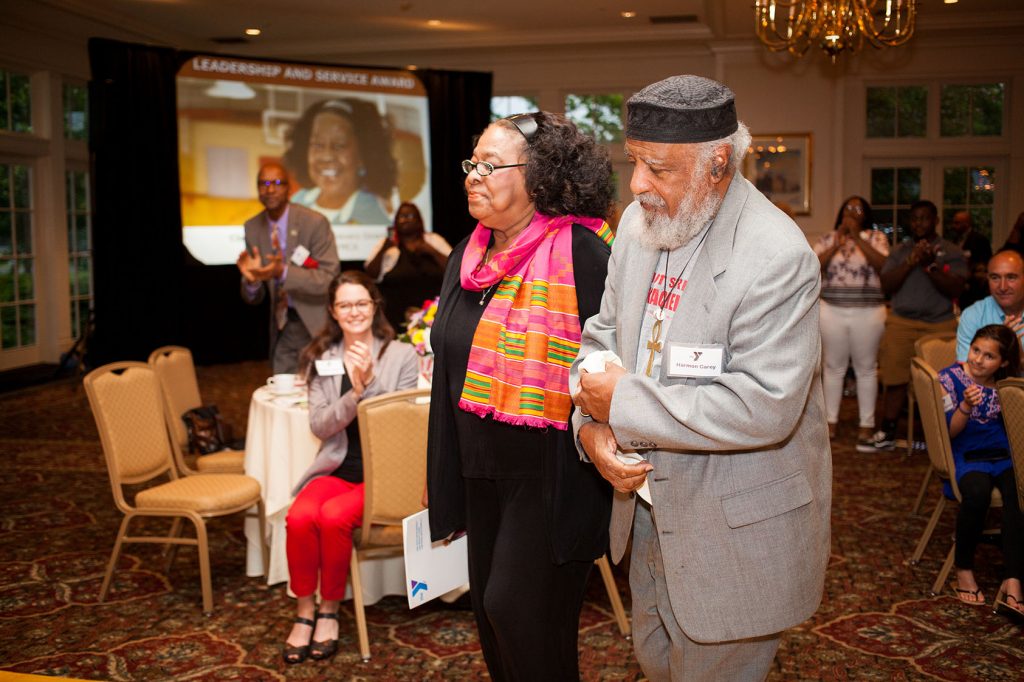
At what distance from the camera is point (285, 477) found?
410 cm

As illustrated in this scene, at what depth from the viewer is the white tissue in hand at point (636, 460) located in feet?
6.05

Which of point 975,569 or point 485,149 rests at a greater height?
point 485,149

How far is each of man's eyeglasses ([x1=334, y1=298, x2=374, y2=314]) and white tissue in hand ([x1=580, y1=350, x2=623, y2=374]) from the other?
6.88 ft

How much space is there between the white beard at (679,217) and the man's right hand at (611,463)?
0.37 m

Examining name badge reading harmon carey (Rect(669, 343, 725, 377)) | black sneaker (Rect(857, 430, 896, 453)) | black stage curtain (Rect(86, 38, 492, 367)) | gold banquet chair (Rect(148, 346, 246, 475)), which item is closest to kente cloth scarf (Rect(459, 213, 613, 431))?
name badge reading harmon carey (Rect(669, 343, 725, 377))

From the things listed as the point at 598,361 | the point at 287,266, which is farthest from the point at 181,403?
the point at 598,361

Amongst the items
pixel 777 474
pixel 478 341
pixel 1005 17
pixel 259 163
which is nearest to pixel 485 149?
pixel 478 341

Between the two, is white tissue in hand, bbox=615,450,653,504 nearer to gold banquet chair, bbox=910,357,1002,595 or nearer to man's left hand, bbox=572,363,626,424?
man's left hand, bbox=572,363,626,424

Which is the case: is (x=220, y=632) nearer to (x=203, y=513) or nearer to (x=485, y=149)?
(x=203, y=513)

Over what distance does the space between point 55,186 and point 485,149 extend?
9441 millimetres

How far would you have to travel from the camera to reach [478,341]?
92.4 inches

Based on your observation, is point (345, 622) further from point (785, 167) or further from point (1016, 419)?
point (785, 167)

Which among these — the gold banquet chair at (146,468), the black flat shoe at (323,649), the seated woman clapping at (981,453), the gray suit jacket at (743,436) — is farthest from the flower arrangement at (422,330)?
the gray suit jacket at (743,436)

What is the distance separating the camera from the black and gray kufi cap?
175 centimetres
